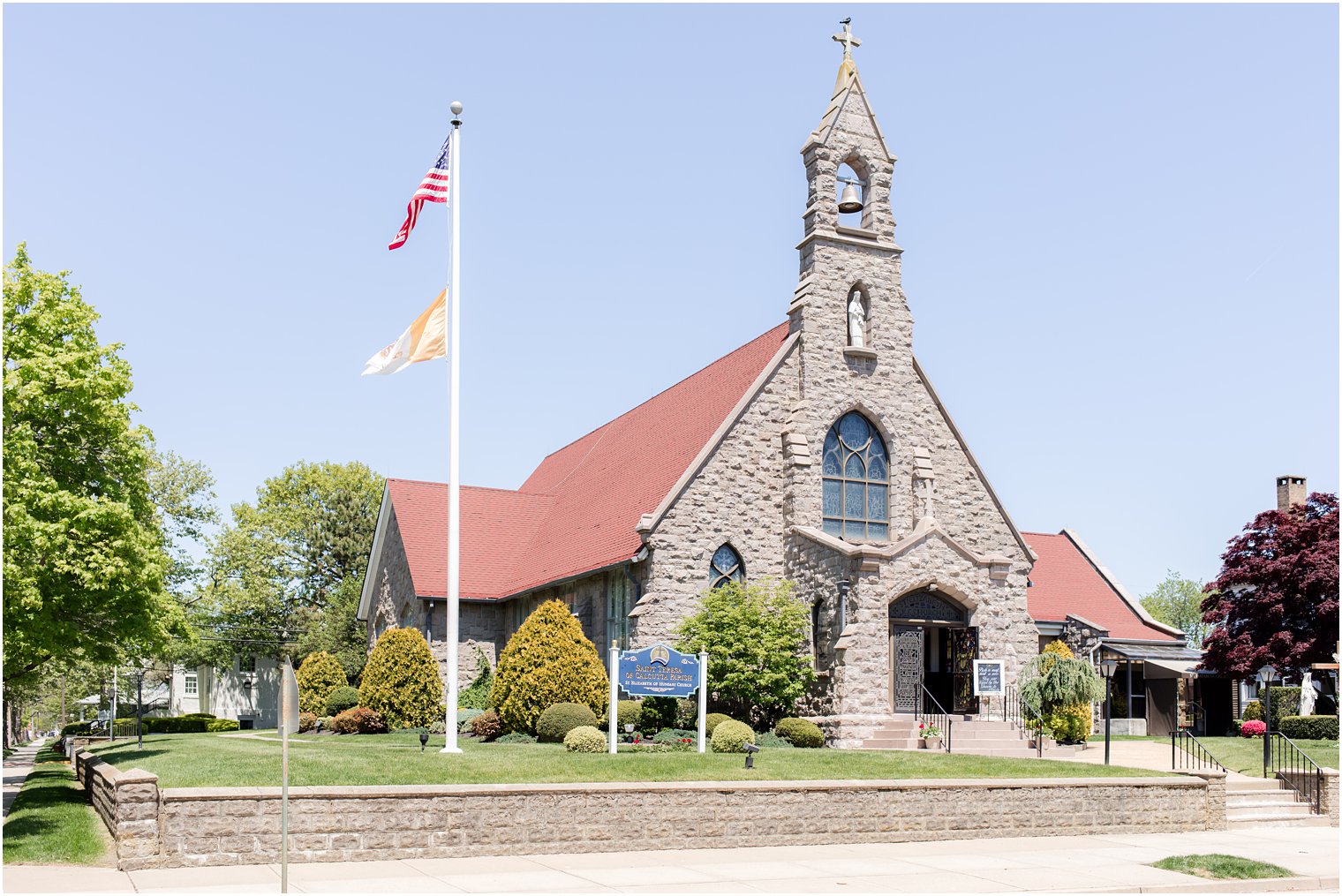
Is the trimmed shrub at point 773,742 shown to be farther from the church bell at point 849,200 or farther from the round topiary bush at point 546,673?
the church bell at point 849,200

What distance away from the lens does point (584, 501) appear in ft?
125

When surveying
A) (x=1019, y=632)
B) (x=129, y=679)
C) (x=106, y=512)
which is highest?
(x=106, y=512)

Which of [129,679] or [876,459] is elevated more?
[876,459]

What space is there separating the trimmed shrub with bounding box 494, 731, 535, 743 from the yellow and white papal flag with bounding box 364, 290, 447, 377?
26.2 ft

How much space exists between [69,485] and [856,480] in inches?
684

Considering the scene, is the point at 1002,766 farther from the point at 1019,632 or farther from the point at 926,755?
the point at 1019,632

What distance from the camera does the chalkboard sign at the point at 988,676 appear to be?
1131 inches

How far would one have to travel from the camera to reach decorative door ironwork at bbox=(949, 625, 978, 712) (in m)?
29.2

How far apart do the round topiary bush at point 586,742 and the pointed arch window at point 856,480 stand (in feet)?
32.0

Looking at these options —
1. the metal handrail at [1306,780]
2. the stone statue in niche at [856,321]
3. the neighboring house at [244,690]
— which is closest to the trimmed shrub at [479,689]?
the stone statue in niche at [856,321]

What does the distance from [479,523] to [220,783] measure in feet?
76.5

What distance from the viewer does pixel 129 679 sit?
59375mm

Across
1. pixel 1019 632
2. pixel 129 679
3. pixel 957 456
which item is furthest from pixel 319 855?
pixel 129 679

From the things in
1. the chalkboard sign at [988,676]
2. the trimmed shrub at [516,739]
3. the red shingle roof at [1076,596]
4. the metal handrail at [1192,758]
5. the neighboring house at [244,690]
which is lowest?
the neighboring house at [244,690]
